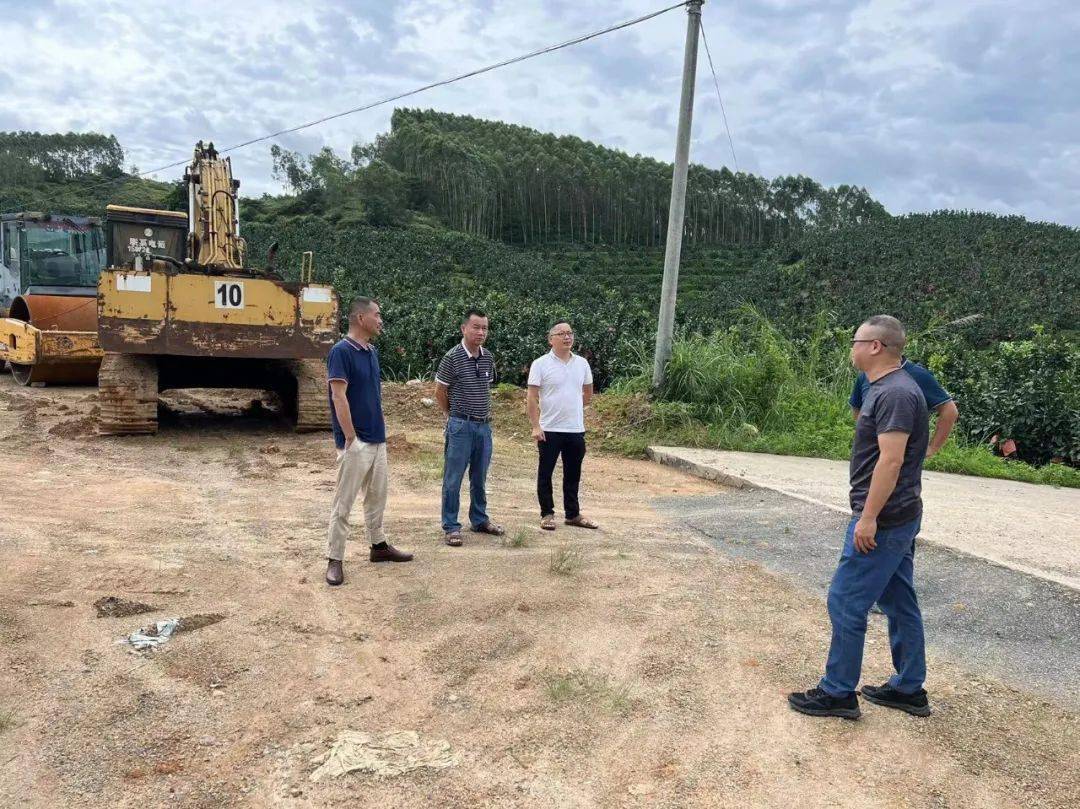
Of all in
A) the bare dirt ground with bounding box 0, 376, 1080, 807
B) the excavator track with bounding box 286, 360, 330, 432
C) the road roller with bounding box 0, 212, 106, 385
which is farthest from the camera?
the road roller with bounding box 0, 212, 106, 385

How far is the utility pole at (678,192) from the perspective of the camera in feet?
31.9

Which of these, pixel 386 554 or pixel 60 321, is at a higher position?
pixel 60 321

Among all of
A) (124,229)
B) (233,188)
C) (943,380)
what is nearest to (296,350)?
(233,188)

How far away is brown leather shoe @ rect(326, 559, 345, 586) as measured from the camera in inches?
178

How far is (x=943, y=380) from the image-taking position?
1330 centimetres

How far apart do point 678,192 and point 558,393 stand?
5.30 metres

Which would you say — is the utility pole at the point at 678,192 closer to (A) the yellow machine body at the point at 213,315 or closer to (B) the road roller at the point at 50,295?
(A) the yellow machine body at the point at 213,315

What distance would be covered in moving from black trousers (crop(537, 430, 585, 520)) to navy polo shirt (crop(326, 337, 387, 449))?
1470 mm

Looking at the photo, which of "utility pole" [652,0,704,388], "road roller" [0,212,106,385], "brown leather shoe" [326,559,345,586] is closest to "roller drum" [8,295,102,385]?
"road roller" [0,212,106,385]

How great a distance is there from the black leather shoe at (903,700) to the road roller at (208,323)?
712 cm

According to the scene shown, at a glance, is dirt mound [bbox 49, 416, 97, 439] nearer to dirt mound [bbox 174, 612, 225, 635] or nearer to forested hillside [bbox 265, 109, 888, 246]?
dirt mound [bbox 174, 612, 225, 635]

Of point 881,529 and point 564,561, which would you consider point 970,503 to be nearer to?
point 564,561

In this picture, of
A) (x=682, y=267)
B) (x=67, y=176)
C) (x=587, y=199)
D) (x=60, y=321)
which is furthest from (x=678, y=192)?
(x=67, y=176)

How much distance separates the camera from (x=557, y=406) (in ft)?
19.1
